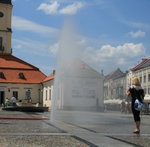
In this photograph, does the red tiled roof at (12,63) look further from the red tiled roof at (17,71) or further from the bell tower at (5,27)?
the bell tower at (5,27)

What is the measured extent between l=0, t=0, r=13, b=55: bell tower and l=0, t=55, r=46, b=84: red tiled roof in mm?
1916

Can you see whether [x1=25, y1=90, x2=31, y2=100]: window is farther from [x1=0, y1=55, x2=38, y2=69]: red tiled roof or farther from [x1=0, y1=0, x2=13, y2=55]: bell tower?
[x1=0, y1=0, x2=13, y2=55]: bell tower

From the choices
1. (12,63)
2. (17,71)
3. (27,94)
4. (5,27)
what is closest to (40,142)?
(27,94)

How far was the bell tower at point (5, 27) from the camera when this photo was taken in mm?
69688

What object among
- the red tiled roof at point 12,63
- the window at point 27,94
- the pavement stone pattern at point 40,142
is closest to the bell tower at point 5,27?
the red tiled roof at point 12,63

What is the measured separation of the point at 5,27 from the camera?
69.9 metres

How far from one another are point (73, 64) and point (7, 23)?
5316cm

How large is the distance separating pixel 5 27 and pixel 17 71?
34.8 feet

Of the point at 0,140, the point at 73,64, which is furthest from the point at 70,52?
the point at 0,140

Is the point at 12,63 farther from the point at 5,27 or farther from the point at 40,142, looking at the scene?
the point at 40,142

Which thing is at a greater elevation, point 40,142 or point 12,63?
point 12,63

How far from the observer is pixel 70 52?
59.4 feet

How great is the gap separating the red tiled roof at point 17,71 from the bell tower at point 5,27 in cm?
192

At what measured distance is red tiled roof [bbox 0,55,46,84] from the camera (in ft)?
210
